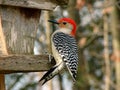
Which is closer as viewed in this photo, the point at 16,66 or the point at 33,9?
the point at 16,66

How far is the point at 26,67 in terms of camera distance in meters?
5.27

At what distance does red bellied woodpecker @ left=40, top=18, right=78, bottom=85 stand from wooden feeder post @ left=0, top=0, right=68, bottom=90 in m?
0.18

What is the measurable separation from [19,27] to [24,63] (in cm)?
59

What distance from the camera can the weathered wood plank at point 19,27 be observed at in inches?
218

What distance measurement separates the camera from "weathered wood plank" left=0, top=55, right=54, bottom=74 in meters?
5.06

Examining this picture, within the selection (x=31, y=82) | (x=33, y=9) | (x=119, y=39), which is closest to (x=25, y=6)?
(x=33, y=9)

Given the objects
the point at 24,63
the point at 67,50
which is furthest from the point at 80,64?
the point at 24,63

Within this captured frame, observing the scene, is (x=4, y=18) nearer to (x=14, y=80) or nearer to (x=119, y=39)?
(x=14, y=80)

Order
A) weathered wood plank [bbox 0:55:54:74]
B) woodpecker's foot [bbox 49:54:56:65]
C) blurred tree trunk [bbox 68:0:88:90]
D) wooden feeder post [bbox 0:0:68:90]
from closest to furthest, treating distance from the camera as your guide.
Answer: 1. weathered wood plank [bbox 0:55:54:74]
2. wooden feeder post [bbox 0:0:68:90]
3. woodpecker's foot [bbox 49:54:56:65]
4. blurred tree trunk [bbox 68:0:88:90]

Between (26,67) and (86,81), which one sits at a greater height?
(26,67)

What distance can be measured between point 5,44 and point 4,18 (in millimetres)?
303

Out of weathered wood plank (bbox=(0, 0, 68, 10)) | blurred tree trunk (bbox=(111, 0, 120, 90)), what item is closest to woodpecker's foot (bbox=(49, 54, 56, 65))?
weathered wood plank (bbox=(0, 0, 68, 10))

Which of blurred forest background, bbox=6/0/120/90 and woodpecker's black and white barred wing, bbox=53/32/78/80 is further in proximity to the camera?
blurred forest background, bbox=6/0/120/90

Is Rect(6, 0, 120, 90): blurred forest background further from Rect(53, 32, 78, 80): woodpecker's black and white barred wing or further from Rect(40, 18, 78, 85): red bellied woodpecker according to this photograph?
Rect(53, 32, 78, 80): woodpecker's black and white barred wing
